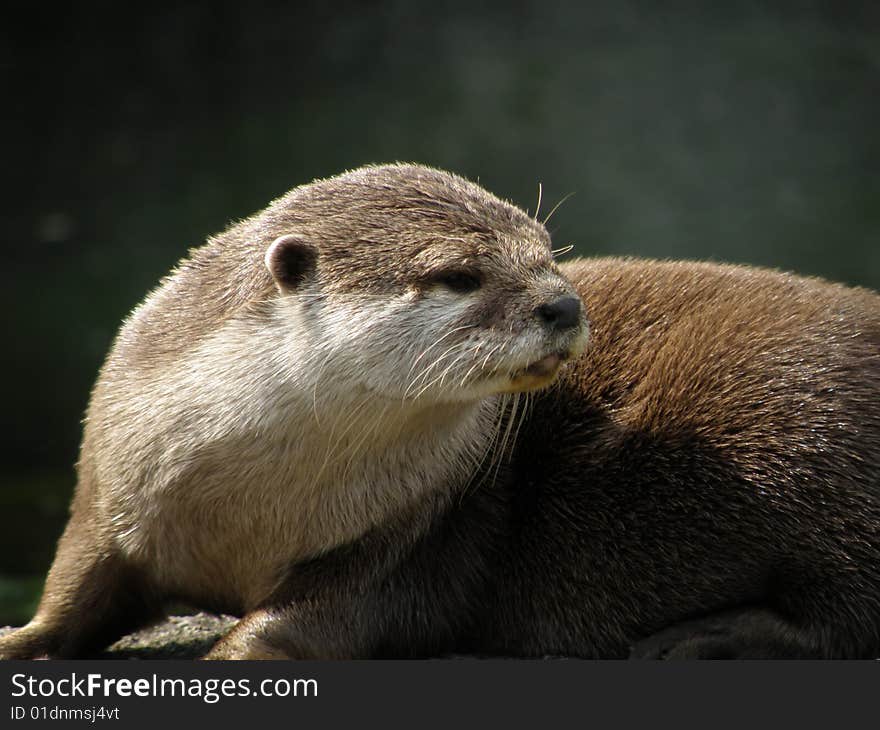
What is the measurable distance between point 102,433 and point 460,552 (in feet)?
3.02

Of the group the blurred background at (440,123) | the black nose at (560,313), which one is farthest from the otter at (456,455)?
the blurred background at (440,123)

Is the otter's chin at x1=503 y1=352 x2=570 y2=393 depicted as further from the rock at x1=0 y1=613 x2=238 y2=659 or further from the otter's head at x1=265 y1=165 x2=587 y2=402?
the rock at x1=0 y1=613 x2=238 y2=659

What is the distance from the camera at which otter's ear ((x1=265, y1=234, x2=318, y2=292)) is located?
313 centimetres

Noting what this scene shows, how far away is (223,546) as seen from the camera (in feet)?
10.8

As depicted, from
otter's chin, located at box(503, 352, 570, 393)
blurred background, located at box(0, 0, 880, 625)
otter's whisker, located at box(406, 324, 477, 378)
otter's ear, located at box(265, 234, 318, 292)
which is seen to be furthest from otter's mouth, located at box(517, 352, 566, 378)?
blurred background, located at box(0, 0, 880, 625)

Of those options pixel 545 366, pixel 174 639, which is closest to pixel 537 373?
pixel 545 366

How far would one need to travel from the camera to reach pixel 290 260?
314 centimetres

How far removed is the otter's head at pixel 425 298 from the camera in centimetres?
299

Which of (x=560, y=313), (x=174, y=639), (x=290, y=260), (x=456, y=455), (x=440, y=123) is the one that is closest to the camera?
(x=560, y=313)

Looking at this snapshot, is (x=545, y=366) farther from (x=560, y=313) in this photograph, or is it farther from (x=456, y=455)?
(x=456, y=455)

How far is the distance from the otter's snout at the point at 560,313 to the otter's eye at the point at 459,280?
0.53 feet

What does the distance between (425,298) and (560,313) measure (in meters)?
0.30

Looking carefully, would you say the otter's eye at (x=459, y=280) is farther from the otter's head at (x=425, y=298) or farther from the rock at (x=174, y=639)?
the rock at (x=174, y=639)

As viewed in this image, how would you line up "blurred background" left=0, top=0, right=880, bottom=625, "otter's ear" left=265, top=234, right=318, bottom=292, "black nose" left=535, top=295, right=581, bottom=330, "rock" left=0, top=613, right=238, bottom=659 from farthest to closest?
1. "blurred background" left=0, top=0, right=880, bottom=625
2. "rock" left=0, top=613, right=238, bottom=659
3. "otter's ear" left=265, top=234, right=318, bottom=292
4. "black nose" left=535, top=295, right=581, bottom=330
